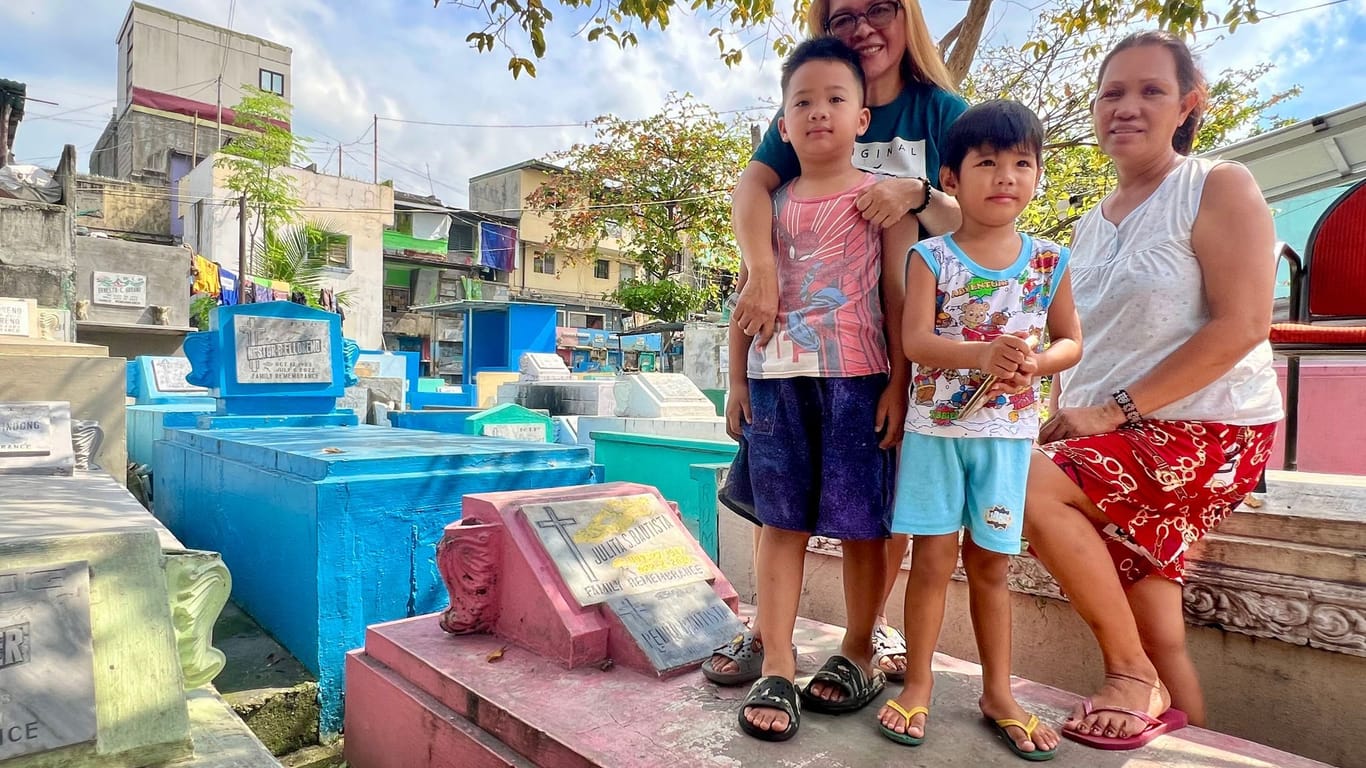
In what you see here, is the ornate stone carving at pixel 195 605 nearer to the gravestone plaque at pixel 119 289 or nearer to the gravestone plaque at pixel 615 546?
the gravestone plaque at pixel 615 546

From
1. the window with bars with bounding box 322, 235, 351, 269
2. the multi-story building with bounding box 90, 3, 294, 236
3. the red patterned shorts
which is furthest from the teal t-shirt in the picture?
the multi-story building with bounding box 90, 3, 294, 236

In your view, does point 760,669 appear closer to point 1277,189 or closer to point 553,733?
point 553,733

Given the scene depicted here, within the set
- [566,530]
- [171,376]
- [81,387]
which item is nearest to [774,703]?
[566,530]

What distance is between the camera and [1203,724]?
72.6 inches

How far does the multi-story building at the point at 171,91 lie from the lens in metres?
26.2

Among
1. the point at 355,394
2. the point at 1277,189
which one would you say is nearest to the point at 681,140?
the point at 355,394

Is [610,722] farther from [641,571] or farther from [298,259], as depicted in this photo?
[298,259]

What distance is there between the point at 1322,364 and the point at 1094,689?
4.98 metres

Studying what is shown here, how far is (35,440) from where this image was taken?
321 cm

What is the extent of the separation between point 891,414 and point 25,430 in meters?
3.60

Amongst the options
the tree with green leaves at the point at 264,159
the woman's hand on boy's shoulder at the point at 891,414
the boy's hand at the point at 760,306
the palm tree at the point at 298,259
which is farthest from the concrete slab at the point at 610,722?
the tree with green leaves at the point at 264,159

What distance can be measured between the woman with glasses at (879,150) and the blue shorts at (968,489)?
0.27 meters

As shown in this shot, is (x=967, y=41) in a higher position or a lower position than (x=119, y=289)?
higher

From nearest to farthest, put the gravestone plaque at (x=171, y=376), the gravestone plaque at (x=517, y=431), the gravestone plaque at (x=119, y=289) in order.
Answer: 1. the gravestone plaque at (x=517, y=431)
2. the gravestone plaque at (x=171, y=376)
3. the gravestone plaque at (x=119, y=289)
